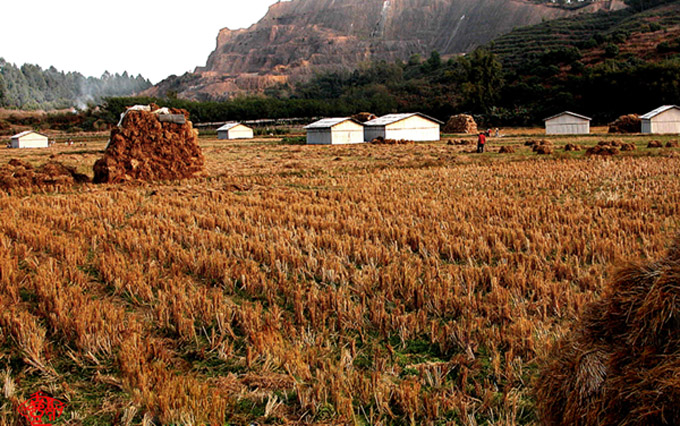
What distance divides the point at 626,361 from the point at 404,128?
49964mm

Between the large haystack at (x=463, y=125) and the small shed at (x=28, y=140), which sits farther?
the large haystack at (x=463, y=125)

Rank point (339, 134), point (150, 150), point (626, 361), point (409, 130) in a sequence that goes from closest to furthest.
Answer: point (626, 361) < point (150, 150) < point (339, 134) < point (409, 130)

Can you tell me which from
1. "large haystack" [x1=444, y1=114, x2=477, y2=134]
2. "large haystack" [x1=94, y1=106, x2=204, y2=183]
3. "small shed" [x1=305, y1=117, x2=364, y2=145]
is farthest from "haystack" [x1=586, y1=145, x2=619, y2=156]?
"large haystack" [x1=444, y1=114, x2=477, y2=134]

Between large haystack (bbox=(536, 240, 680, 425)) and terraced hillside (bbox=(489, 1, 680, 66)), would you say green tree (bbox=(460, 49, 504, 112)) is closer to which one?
terraced hillside (bbox=(489, 1, 680, 66))

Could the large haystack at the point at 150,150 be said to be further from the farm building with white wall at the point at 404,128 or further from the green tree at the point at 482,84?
the green tree at the point at 482,84

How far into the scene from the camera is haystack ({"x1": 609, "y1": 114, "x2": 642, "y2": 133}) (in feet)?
152

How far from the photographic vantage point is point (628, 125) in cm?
4712

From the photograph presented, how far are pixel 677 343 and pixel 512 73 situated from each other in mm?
90190

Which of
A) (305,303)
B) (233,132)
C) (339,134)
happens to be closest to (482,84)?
(339,134)

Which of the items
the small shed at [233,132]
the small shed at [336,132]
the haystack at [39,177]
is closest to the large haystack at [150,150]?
the haystack at [39,177]

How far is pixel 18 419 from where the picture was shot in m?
3.33

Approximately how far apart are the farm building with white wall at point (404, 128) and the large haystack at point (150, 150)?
3244 centimetres

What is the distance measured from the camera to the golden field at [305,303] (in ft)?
11.6

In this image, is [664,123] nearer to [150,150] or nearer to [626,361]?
[150,150]
